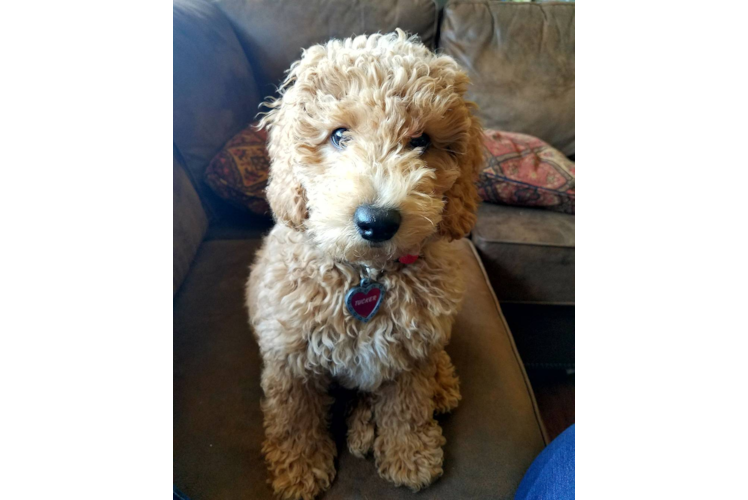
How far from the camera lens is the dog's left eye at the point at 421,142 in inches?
43.8

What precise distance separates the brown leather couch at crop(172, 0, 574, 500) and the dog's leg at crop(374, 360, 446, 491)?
0.05 meters

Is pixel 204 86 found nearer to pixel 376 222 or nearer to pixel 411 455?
pixel 376 222

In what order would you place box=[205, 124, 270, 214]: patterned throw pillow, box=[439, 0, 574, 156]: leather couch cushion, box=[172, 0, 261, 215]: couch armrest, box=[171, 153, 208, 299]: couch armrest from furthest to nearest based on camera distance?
1. box=[439, 0, 574, 156]: leather couch cushion
2. box=[205, 124, 270, 214]: patterned throw pillow
3. box=[172, 0, 261, 215]: couch armrest
4. box=[171, 153, 208, 299]: couch armrest

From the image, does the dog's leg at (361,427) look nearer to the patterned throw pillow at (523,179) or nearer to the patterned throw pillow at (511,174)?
the patterned throw pillow at (511,174)

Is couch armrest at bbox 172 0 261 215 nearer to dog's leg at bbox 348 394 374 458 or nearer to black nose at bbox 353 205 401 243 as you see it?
black nose at bbox 353 205 401 243

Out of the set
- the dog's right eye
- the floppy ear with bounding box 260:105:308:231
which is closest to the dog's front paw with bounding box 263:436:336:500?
the floppy ear with bounding box 260:105:308:231

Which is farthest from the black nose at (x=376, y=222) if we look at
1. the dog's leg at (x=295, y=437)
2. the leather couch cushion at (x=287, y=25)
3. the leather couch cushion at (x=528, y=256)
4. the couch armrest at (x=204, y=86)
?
the leather couch cushion at (x=287, y=25)

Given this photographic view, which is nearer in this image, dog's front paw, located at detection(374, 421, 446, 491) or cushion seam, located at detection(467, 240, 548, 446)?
dog's front paw, located at detection(374, 421, 446, 491)

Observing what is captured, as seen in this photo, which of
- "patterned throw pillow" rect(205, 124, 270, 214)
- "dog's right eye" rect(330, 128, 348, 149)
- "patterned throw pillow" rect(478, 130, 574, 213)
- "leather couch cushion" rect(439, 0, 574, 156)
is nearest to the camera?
"dog's right eye" rect(330, 128, 348, 149)

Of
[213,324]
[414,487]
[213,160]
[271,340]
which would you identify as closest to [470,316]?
[414,487]

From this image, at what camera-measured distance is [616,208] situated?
32 cm

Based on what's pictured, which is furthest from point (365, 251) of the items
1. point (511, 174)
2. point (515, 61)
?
point (515, 61)

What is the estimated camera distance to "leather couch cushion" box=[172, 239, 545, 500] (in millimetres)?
1176
